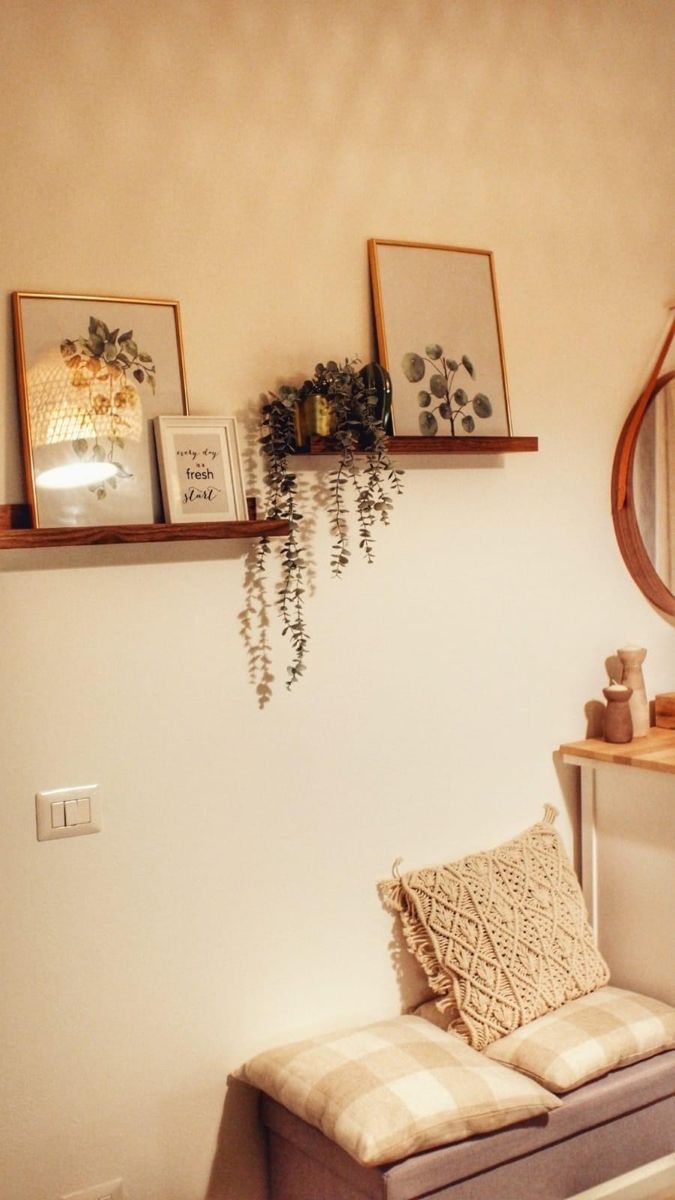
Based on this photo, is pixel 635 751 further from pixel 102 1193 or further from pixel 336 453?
pixel 102 1193

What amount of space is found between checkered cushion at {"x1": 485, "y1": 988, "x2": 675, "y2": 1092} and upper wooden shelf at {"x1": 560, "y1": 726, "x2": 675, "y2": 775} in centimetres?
49

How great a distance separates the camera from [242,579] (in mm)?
2199

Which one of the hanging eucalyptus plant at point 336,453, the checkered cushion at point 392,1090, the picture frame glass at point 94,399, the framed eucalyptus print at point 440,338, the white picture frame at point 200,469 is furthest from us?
the framed eucalyptus print at point 440,338

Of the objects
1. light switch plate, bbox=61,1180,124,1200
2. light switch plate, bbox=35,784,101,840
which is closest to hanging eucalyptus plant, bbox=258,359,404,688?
light switch plate, bbox=35,784,101,840

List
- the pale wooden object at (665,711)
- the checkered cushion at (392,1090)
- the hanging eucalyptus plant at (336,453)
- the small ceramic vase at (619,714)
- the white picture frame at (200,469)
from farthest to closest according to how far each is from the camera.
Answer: the pale wooden object at (665,711)
the small ceramic vase at (619,714)
the hanging eucalyptus plant at (336,453)
the white picture frame at (200,469)
the checkered cushion at (392,1090)

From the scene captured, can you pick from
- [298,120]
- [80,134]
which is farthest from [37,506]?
[298,120]

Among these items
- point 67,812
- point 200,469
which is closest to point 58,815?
point 67,812

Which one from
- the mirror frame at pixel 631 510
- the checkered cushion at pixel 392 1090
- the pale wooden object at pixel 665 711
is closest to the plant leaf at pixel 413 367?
the mirror frame at pixel 631 510

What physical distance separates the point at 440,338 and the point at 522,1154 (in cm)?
160

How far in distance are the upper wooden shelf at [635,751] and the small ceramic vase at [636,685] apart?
3 cm

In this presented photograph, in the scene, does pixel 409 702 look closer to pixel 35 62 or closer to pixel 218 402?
pixel 218 402

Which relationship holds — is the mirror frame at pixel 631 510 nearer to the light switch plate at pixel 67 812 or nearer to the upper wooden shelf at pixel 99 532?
the upper wooden shelf at pixel 99 532

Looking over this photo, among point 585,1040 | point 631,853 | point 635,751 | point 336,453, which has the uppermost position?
point 336,453

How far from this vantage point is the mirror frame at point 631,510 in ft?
8.91
